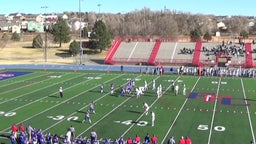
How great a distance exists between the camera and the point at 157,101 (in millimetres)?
29062

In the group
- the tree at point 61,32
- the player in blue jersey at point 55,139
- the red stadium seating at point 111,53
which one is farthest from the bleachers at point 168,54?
the player in blue jersey at point 55,139

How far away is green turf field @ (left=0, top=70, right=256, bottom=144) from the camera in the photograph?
2134cm

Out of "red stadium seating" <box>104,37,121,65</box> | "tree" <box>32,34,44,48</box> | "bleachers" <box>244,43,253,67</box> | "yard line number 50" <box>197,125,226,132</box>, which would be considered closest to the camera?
"yard line number 50" <box>197,125,226,132</box>

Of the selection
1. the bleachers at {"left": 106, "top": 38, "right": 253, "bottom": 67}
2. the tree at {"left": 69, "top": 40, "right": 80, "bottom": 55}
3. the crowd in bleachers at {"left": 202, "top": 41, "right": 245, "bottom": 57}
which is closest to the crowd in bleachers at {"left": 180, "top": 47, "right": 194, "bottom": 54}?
the bleachers at {"left": 106, "top": 38, "right": 253, "bottom": 67}

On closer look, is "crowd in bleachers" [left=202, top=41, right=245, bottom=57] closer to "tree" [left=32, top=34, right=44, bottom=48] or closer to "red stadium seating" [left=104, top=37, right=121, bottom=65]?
"red stadium seating" [left=104, top=37, right=121, bottom=65]

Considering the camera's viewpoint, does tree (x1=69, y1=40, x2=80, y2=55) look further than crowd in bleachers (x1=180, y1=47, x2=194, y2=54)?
Yes

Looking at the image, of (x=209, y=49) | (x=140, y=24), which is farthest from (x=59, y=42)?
(x=140, y=24)

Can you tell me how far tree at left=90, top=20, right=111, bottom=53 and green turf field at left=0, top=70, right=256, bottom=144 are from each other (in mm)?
25546

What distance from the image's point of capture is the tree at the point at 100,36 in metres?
64.2

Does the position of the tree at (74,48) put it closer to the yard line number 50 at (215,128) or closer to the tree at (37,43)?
the tree at (37,43)

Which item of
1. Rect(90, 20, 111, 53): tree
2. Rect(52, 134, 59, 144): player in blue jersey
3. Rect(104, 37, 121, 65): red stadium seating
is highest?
Rect(90, 20, 111, 53): tree

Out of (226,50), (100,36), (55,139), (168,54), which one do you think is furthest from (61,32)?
(55,139)

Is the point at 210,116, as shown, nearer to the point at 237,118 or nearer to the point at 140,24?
the point at 237,118

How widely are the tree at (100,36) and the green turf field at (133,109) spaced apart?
25.5m
